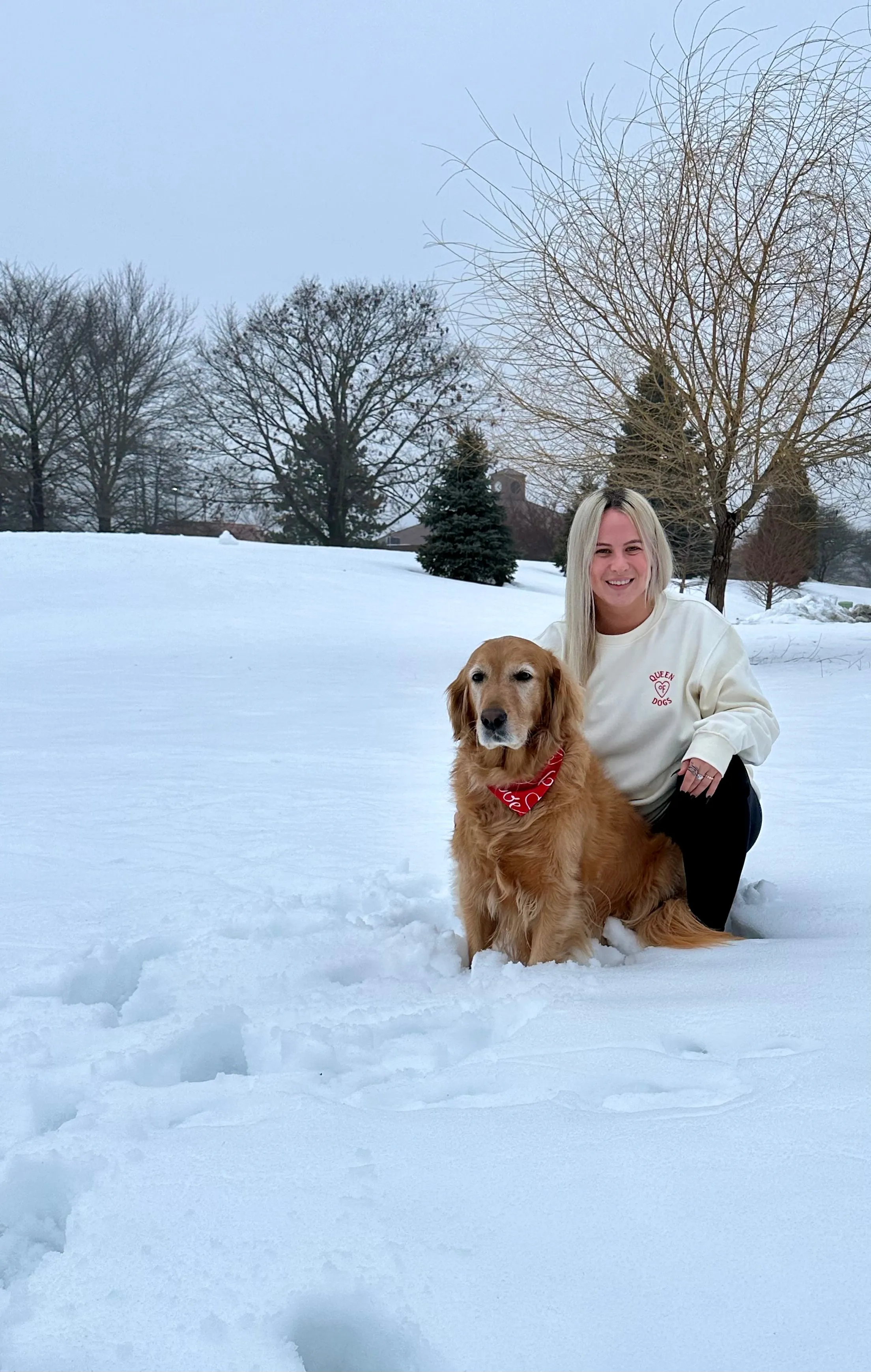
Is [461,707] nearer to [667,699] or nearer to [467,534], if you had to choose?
[667,699]

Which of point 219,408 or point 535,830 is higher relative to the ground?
point 219,408

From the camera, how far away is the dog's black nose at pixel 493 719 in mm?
2592

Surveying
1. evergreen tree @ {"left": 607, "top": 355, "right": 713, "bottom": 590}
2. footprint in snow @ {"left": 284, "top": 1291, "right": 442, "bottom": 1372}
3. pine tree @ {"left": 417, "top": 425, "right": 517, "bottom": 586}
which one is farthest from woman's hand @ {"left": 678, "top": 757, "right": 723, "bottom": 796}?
pine tree @ {"left": 417, "top": 425, "right": 517, "bottom": 586}

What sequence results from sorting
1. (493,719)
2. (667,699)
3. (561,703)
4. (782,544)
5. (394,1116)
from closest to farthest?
(394,1116)
(493,719)
(561,703)
(667,699)
(782,544)

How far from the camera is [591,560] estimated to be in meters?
2.96

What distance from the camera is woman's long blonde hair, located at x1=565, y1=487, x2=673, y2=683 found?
116 inches

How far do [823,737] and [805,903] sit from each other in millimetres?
3363

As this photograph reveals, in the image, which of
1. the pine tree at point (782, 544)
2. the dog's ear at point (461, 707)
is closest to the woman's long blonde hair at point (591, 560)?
the dog's ear at point (461, 707)

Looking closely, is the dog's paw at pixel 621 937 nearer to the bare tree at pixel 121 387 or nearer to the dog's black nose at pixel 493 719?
the dog's black nose at pixel 493 719

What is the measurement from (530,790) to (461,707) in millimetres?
392

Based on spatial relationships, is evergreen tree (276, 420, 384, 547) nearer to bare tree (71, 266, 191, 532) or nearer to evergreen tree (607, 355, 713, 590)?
bare tree (71, 266, 191, 532)

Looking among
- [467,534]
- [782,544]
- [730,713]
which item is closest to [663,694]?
[730,713]

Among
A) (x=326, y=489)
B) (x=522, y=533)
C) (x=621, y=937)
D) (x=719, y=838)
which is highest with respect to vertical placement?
(x=326, y=489)

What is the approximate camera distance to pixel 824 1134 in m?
1.41
